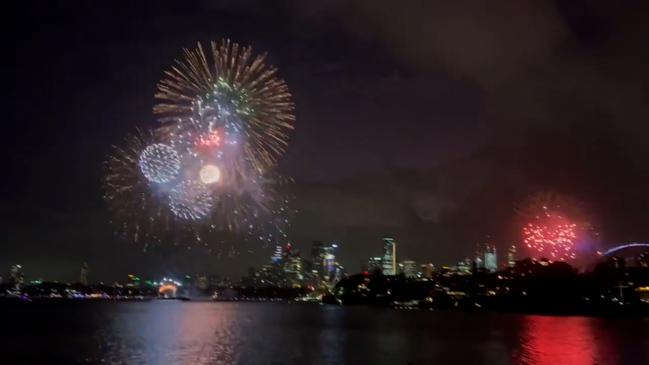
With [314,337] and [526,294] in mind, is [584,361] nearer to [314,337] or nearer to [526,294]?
[314,337]

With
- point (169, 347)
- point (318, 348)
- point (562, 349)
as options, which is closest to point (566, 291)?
point (562, 349)

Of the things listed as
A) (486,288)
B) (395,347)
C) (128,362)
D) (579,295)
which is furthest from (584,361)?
(486,288)

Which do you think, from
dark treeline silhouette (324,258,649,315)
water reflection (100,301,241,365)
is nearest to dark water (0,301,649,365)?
water reflection (100,301,241,365)

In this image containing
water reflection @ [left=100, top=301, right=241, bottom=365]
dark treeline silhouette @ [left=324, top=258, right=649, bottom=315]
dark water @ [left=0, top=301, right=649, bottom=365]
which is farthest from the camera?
dark treeline silhouette @ [left=324, top=258, right=649, bottom=315]

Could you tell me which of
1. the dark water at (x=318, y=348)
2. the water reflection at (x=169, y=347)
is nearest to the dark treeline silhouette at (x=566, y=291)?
the dark water at (x=318, y=348)

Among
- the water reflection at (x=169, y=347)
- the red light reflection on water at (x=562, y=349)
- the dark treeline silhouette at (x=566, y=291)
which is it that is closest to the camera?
the water reflection at (x=169, y=347)

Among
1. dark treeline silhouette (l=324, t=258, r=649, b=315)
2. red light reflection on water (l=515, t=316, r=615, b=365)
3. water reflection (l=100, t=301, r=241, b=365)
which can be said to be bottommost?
water reflection (l=100, t=301, r=241, b=365)

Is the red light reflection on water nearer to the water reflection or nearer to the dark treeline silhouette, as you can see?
the water reflection

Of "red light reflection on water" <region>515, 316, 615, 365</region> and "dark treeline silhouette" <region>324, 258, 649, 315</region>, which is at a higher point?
"dark treeline silhouette" <region>324, 258, 649, 315</region>

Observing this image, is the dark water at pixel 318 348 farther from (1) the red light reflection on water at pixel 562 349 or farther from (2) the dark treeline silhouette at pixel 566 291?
(2) the dark treeline silhouette at pixel 566 291

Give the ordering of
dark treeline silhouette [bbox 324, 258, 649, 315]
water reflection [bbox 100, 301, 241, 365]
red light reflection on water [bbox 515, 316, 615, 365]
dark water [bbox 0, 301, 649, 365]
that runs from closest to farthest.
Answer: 1. water reflection [bbox 100, 301, 241, 365]
2. red light reflection on water [bbox 515, 316, 615, 365]
3. dark water [bbox 0, 301, 649, 365]
4. dark treeline silhouette [bbox 324, 258, 649, 315]

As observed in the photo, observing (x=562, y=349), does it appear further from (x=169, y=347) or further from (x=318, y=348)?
(x=169, y=347)
